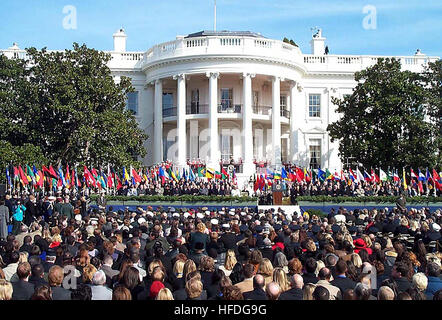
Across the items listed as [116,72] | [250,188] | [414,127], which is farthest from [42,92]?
[414,127]

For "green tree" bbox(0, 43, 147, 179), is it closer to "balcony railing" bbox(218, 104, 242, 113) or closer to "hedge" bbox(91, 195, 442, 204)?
"hedge" bbox(91, 195, 442, 204)

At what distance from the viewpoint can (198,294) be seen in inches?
296

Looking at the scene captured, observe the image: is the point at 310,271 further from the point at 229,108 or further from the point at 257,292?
the point at 229,108

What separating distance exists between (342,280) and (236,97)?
3962 cm

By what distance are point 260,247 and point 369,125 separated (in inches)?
1177

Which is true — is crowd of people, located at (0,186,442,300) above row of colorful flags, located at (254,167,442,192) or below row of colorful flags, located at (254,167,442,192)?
below

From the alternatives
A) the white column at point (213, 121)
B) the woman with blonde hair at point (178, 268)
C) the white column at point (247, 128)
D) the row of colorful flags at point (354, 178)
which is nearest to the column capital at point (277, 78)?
the white column at point (247, 128)

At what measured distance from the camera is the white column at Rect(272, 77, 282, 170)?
45.3 m

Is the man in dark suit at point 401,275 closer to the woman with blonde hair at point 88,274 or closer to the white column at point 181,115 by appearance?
the woman with blonde hair at point 88,274

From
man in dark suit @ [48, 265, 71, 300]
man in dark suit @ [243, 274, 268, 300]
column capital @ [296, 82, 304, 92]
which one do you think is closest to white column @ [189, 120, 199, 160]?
column capital @ [296, 82, 304, 92]

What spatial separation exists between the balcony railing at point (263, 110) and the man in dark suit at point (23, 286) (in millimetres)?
39873

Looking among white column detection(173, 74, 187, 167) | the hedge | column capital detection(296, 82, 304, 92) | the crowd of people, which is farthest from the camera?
column capital detection(296, 82, 304, 92)

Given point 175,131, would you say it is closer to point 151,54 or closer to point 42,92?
point 151,54

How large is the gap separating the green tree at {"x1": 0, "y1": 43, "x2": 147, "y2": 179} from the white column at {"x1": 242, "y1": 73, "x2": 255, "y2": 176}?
8769mm
